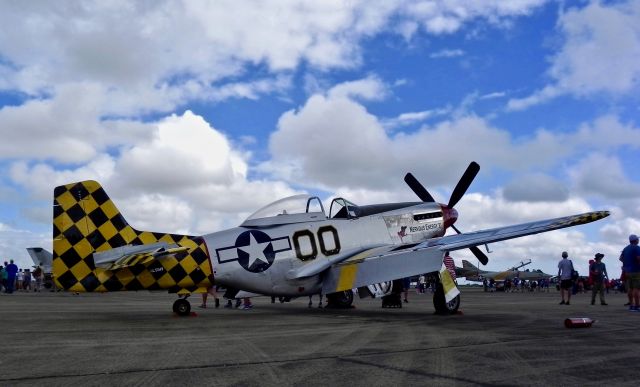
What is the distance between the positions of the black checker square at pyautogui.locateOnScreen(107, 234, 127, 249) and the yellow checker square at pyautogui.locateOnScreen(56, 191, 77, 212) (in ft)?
3.54

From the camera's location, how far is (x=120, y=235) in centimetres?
1148

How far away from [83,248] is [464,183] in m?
10.9

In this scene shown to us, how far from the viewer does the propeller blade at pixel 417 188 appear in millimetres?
18328

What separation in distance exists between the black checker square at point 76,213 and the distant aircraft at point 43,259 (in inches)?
1079

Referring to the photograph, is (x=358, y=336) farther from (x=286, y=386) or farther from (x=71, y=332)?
(x=71, y=332)

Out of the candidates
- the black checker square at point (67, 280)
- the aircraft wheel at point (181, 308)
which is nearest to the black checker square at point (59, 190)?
the black checker square at point (67, 280)

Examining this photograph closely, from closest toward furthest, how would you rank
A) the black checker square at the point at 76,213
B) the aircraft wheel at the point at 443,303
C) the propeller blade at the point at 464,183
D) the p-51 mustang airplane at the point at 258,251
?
the p-51 mustang airplane at the point at 258,251 < the black checker square at the point at 76,213 < the aircraft wheel at the point at 443,303 < the propeller blade at the point at 464,183

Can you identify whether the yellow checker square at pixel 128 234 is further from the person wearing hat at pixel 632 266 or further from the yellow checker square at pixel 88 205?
the person wearing hat at pixel 632 266

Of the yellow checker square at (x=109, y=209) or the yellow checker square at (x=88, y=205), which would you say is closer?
the yellow checker square at (x=88, y=205)

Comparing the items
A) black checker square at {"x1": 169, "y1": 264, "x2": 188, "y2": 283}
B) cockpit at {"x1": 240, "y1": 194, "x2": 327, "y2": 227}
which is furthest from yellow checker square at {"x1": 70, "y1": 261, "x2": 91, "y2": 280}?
cockpit at {"x1": 240, "y1": 194, "x2": 327, "y2": 227}

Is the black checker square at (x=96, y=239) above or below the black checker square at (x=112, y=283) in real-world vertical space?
above

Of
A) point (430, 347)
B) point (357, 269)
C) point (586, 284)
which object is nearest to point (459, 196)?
point (357, 269)

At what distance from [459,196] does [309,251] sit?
593cm

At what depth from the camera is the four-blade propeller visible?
51.6 ft
